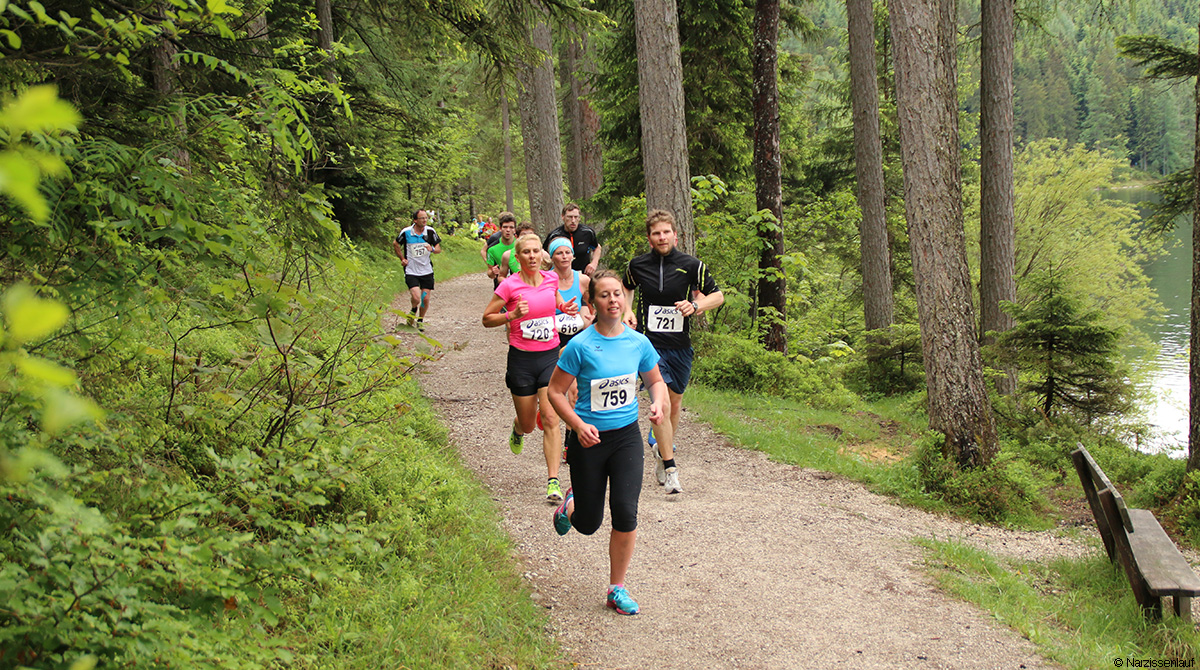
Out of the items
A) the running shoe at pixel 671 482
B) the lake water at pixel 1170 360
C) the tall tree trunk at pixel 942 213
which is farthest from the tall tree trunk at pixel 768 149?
the lake water at pixel 1170 360

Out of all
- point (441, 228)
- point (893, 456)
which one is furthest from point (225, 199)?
point (441, 228)

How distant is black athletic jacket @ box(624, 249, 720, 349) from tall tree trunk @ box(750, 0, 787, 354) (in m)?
5.78

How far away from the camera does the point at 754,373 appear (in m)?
12.1

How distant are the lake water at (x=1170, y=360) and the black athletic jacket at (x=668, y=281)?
394 inches

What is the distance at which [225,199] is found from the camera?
12.2 ft

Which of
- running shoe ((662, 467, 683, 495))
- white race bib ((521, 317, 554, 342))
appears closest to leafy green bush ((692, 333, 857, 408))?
running shoe ((662, 467, 683, 495))

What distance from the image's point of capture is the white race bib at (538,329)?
6.74m

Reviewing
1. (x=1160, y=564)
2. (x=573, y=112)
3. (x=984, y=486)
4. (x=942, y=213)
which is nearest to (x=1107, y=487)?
(x=1160, y=564)

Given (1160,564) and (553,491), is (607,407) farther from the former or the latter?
(1160,564)

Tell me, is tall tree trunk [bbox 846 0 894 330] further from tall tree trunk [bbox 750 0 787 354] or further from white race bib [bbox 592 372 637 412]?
white race bib [bbox 592 372 637 412]

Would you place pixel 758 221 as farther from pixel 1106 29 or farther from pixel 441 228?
pixel 441 228

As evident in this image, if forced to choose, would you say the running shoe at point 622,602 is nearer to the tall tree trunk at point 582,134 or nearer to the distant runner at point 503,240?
the distant runner at point 503,240

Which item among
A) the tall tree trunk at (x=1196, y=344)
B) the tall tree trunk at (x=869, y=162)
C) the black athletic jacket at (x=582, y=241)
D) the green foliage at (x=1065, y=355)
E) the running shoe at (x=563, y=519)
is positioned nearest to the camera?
the running shoe at (x=563, y=519)

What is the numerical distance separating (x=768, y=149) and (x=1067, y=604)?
921 cm
